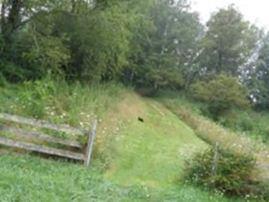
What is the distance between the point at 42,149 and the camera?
12133 mm

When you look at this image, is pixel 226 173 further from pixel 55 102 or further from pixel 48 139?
pixel 55 102

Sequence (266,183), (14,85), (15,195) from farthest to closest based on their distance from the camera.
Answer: (14,85)
(266,183)
(15,195)

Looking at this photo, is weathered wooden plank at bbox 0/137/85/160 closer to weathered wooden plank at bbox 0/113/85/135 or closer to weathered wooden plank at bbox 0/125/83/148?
weathered wooden plank at bbox 0/125/83/148

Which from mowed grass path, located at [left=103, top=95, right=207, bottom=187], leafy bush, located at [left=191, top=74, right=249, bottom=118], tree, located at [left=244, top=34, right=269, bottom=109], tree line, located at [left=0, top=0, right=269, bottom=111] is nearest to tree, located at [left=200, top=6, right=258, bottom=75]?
tree line, located at [left=0, top=0, right=269, bottom=111]

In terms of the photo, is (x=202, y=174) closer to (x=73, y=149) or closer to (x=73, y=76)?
(x=73, y=149)

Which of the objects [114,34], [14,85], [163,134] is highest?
[114,34]

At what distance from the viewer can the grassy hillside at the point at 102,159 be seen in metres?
9.45

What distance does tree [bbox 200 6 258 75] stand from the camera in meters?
38.6

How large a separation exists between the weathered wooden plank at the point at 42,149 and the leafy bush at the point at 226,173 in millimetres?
2861

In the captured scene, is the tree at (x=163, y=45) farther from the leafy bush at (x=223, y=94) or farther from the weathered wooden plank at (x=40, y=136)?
the weathered wooden plank at (x=40, y=136)

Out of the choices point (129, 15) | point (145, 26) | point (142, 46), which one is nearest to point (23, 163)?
point (129, 15)

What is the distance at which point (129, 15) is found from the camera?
24734 millimetres

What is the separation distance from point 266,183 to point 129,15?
14.3 m

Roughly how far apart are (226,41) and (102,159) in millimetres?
27855
